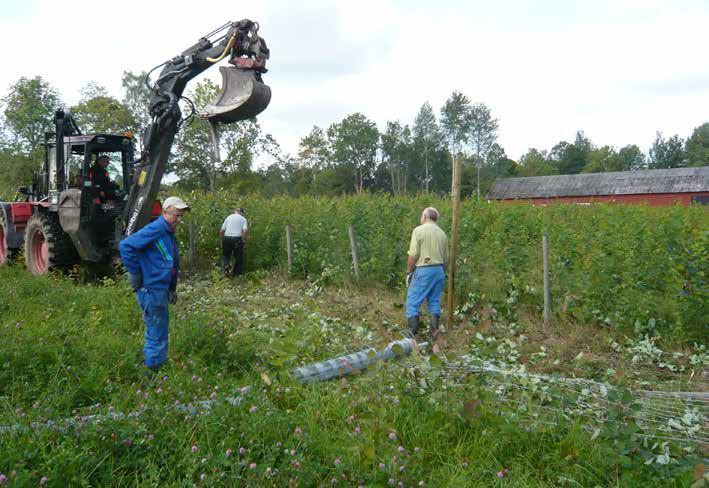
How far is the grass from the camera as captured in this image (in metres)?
3.29

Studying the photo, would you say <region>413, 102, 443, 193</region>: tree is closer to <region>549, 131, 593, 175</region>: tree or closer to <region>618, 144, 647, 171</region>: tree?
<region>549, 131, 593, 175</region>: tree

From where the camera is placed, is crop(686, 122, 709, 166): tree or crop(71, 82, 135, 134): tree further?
crop(686, 122, 709, 166): tree

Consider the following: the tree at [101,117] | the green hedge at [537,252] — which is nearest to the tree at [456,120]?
the tree at [101,117]

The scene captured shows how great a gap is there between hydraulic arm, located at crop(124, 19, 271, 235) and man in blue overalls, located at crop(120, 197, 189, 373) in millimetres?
3811

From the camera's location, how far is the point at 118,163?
11.3m

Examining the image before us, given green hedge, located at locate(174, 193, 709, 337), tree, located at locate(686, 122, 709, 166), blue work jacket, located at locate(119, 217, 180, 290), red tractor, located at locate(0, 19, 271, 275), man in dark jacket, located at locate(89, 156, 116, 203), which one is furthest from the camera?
tree, located at locate(686, 122, 709, 166)

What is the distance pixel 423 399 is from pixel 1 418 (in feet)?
9.79

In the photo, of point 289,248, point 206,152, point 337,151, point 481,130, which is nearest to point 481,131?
point 481,130

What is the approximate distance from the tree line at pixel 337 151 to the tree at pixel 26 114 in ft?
0.26

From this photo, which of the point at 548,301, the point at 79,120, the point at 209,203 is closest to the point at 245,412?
the point at 548,301

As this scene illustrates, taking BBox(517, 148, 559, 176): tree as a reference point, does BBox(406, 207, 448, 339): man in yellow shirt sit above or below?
below

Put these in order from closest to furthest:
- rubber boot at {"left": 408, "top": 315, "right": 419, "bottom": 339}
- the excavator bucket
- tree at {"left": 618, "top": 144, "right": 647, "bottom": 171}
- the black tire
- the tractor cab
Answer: rubber boot at {"left": 408, "top": 315, "right": 419, "bottom": 339} < the excavator bucket < the tractor cab < the black tire < tree at {"left": 618, "top": 144, "right": 647, "bottom": 171}

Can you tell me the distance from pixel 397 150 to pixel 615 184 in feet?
102

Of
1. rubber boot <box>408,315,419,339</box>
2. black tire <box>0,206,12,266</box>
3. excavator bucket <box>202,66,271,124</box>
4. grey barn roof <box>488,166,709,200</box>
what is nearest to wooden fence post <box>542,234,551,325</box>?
rubber boot <box>408,315,419,339</box>
